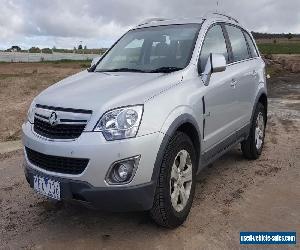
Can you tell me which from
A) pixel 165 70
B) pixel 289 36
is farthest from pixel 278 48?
pixel 165 70

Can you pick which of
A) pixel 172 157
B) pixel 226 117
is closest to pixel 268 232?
pixel 172 157

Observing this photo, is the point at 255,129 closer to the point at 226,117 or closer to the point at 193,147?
the point at 226,117

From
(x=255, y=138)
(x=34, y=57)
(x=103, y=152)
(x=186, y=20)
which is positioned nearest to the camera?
(x=103, y=152)

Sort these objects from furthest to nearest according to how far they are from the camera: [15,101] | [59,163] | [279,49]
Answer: [279,49], [15,101], [59,163]

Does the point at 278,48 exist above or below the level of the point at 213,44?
below

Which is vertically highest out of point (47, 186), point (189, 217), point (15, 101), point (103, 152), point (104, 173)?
point (103, 152)

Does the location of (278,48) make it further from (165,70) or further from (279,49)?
(165,70)

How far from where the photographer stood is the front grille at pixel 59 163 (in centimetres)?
349

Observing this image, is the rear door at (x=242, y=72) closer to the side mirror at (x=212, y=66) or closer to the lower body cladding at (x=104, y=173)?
the side mirror at (x=212, y=66)

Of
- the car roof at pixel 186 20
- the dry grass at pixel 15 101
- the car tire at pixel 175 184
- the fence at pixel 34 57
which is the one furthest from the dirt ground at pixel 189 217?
the fence at pixel 34 57

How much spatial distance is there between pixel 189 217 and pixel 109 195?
3.78 ft

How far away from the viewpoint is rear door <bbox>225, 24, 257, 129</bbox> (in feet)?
17.6

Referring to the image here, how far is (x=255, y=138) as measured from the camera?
6.16 meters

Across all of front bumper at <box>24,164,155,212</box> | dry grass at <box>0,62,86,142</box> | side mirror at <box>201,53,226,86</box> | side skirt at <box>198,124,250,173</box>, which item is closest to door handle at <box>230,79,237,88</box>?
side skirt at <box>198,124,250,173</box>
